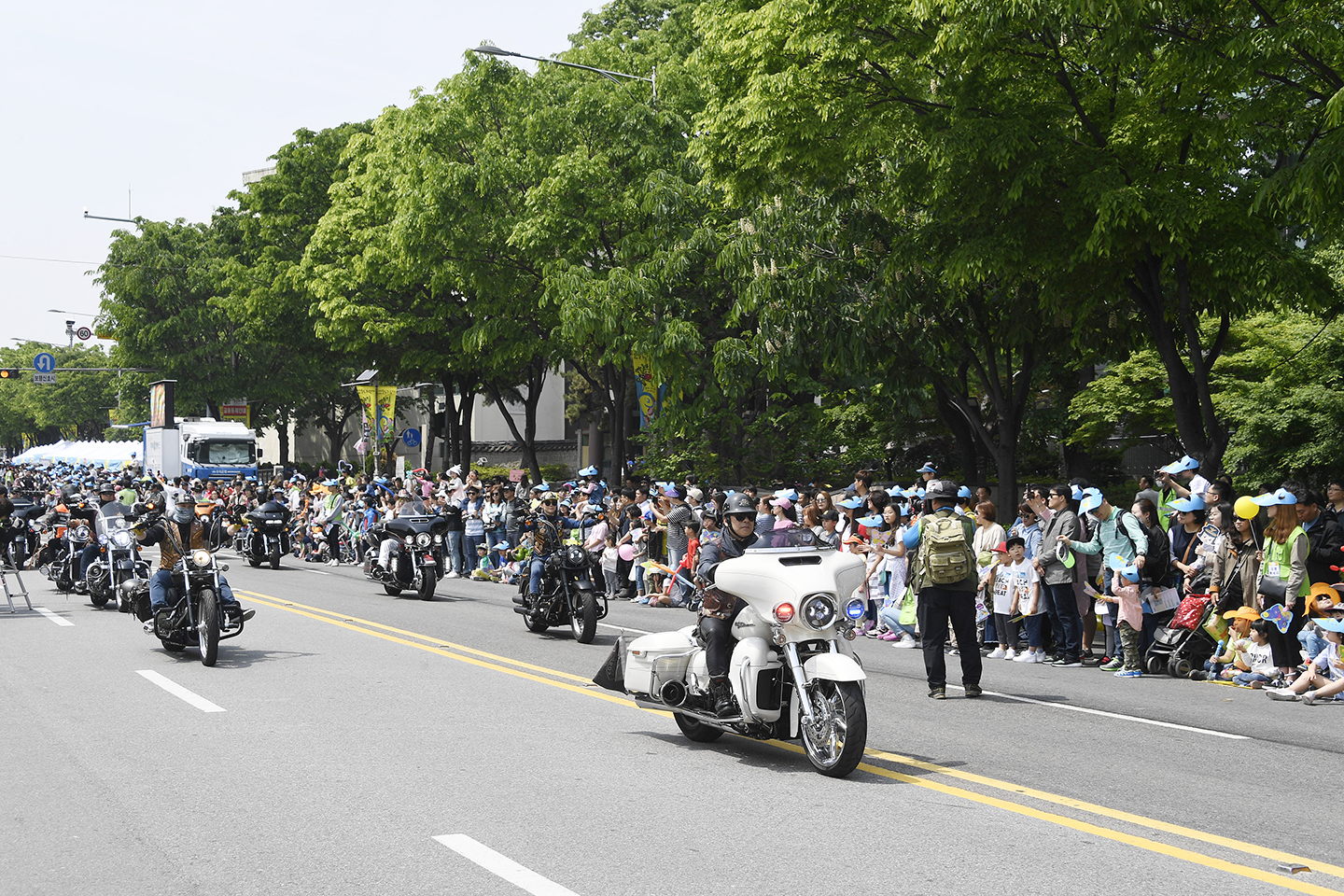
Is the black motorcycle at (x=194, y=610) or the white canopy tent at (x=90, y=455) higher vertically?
the white canopy tent at (x=90, y=455)

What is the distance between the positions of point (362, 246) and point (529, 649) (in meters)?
A: 27.0

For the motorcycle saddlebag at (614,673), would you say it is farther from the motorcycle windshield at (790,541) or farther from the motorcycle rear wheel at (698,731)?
the motorcycle windshield at (790,541)

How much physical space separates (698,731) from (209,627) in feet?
18.9

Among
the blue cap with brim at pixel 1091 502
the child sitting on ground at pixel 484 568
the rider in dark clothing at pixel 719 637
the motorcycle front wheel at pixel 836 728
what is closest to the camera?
the motorcycle front wheel at pixel 836 728

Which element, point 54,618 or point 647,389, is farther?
point 647,389

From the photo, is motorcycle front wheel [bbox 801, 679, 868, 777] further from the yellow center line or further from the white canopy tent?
the white canopy tent

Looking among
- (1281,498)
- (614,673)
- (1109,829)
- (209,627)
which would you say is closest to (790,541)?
(614,673)

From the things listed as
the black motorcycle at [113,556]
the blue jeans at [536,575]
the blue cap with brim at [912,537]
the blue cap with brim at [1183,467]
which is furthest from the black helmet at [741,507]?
the black motorcycle at [113,556]

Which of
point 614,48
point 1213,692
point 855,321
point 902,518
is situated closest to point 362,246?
point 614,48

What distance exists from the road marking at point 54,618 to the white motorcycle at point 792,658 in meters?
11.1

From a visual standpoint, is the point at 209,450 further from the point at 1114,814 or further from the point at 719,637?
the point at 1114,814

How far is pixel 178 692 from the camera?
430 inches

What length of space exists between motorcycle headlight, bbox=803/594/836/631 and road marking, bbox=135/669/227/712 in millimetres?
4807

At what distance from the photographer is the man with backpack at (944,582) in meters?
10.5
